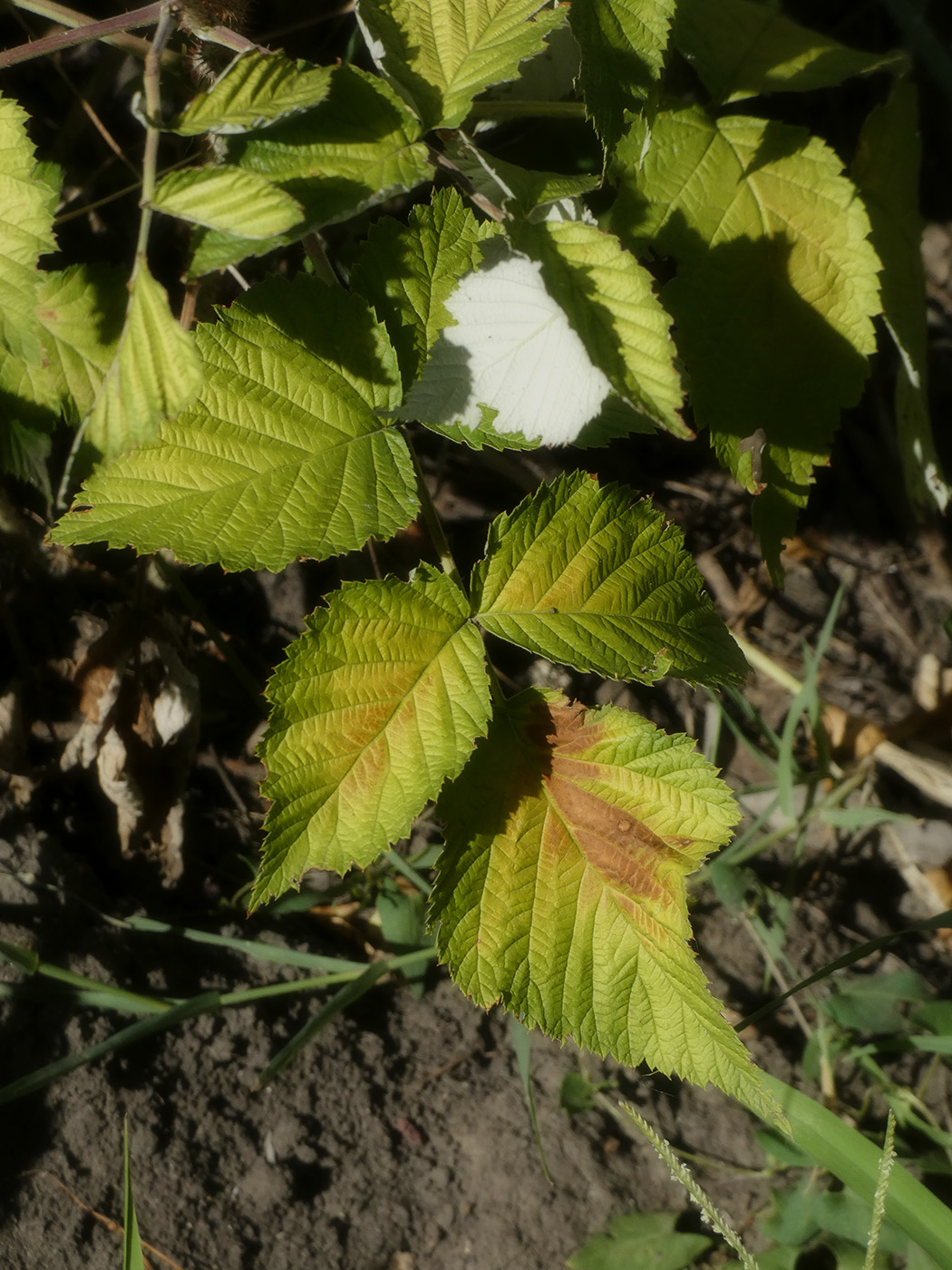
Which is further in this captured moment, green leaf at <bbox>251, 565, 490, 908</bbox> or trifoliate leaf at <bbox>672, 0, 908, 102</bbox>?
trifoliate leaf at <bbox>672, 0, 908, 102</bbox>

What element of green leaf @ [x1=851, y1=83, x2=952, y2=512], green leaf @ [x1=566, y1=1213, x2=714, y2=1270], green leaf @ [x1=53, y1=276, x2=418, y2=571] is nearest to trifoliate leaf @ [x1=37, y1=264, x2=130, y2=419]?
green leaf @ [x1=53, y1=276, x2=418, y2=571]

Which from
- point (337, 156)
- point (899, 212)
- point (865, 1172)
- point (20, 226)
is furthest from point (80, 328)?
point (865, 1172)

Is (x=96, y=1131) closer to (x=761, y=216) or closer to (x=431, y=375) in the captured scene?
(x=431, y=375)

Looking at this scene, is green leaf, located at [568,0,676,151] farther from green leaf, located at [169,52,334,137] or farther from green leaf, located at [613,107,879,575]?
green leaf, located at [169,52,334,137]

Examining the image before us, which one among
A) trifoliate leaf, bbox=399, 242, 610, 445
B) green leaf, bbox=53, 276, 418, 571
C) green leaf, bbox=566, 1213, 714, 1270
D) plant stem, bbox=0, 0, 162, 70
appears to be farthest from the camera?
green leaf, bbox=566, 1213, 714, 1270

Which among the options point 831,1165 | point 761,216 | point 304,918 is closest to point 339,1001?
point 304,918

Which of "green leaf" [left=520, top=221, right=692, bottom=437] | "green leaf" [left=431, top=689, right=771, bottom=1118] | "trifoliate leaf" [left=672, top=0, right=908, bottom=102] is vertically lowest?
"green leaf" [left=431, top=689, right=771, bottom=1118]

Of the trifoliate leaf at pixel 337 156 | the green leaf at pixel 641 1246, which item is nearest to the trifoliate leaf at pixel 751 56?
the trifoliate leaf at pixel 337 156

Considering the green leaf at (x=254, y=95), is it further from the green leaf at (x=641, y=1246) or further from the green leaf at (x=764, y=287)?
the green leaf at (x=641, y=1246)
